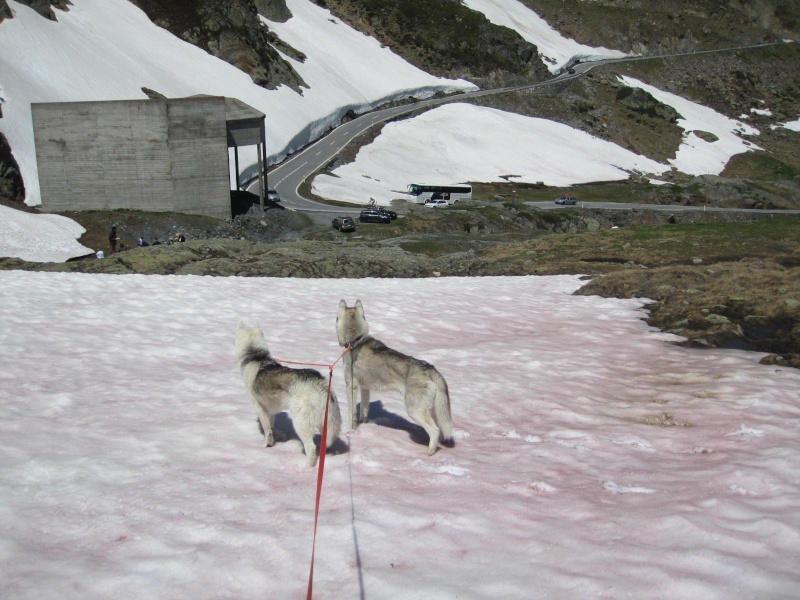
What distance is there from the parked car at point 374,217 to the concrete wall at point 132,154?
11.7 m

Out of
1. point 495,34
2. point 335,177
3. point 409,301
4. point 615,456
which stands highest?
point 495,34

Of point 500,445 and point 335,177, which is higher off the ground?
point 335,177

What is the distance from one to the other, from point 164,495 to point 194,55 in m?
93.0

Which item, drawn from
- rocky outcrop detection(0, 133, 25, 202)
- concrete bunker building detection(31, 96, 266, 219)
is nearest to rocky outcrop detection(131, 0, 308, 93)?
rocky outcrop detection(0, 133, 25, 202)

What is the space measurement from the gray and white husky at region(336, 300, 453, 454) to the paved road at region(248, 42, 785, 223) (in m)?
50.3

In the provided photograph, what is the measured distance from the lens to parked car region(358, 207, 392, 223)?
186 ft

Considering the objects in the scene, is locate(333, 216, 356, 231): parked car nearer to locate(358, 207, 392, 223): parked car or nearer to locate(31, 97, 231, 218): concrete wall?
locate(358, 207, 392, 223): parked car

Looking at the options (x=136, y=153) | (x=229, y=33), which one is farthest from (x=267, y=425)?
(x=229, y=33)

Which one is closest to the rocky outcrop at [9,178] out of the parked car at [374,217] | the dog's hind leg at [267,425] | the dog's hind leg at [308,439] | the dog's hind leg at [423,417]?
the parked car at [374,217]

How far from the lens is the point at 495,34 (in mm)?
143625

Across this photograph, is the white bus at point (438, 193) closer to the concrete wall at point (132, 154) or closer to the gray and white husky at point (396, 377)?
the concrete wall at point (132, 154)

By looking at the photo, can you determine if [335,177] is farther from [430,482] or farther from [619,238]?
[430,482]

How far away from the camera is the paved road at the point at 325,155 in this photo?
66394mm

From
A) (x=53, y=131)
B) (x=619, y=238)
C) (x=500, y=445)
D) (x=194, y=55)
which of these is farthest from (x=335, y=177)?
(x=500, y=445)
